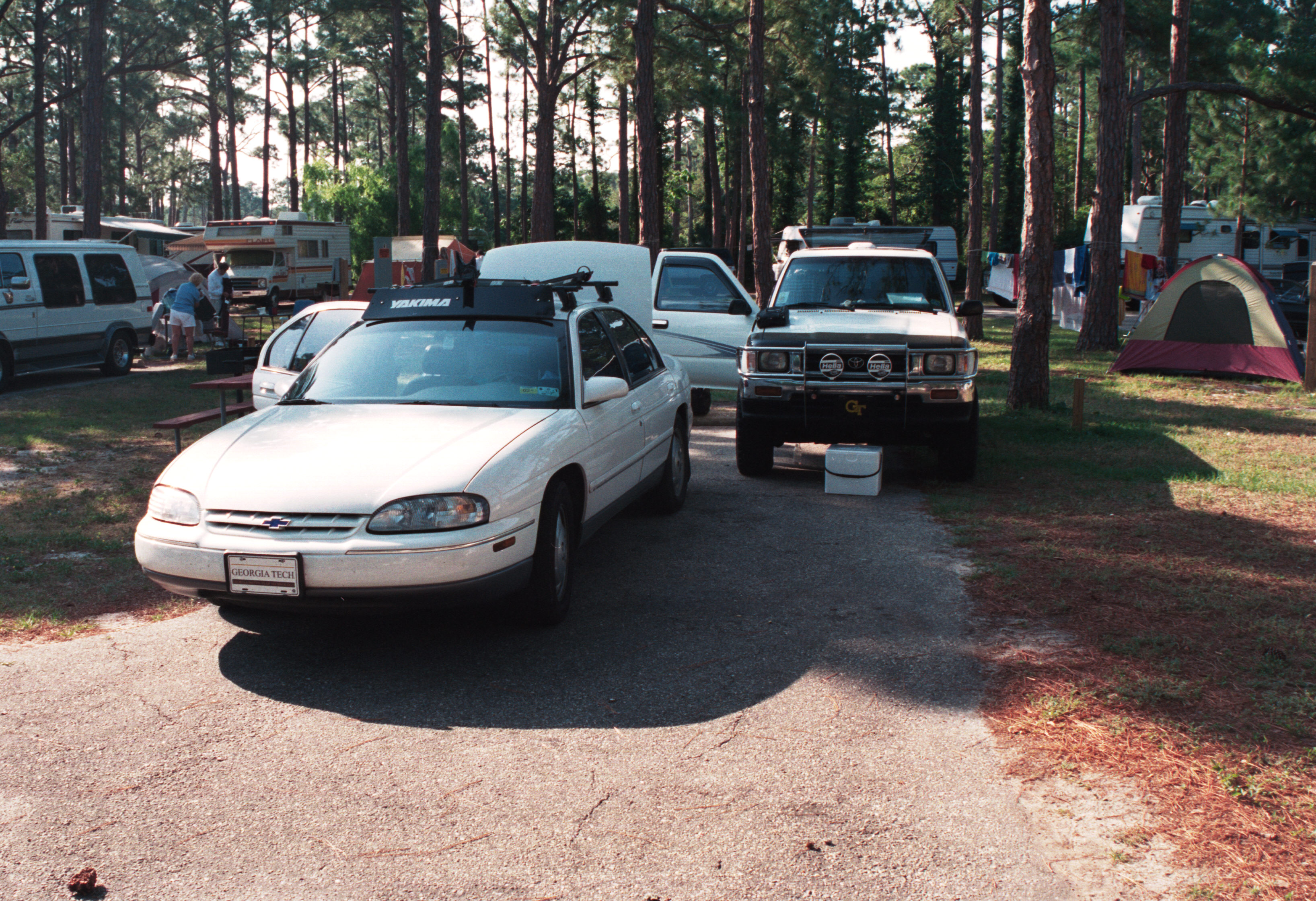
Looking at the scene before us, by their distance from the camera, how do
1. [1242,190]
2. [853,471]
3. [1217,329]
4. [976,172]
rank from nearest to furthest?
[853,471] → [1217,329] → [976,172] → [1242,190]

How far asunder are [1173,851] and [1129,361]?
14.0 metres

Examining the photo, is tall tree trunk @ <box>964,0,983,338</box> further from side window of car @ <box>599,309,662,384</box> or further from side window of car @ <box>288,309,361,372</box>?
side window of car @ <box>599,309,662,384</box>

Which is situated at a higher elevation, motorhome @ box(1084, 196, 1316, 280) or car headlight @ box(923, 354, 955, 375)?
motorhome @ box(1084, 196, 1316, 280)

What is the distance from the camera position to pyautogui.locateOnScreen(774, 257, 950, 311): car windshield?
10.0 m

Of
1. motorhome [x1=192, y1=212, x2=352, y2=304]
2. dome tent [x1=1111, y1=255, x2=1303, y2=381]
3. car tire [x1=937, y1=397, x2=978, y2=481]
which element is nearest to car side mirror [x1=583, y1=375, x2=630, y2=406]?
car tire [x1=937, y1=397, x2=978, y2=481]

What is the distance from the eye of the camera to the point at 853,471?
873 centimetres

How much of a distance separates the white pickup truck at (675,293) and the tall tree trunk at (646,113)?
21.1ft

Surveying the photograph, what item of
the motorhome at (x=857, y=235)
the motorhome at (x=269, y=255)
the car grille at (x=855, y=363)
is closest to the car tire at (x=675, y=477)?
the car grille at (x=855, y=363)

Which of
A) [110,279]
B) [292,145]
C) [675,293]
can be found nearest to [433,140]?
[110,279]

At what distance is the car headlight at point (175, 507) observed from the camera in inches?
188

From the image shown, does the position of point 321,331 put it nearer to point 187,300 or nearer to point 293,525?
point 293,525

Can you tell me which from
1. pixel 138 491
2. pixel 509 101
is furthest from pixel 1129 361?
pixel 509 101

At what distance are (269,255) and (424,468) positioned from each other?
32684mm

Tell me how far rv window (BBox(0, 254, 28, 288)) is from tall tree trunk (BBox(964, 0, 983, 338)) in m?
17.2
